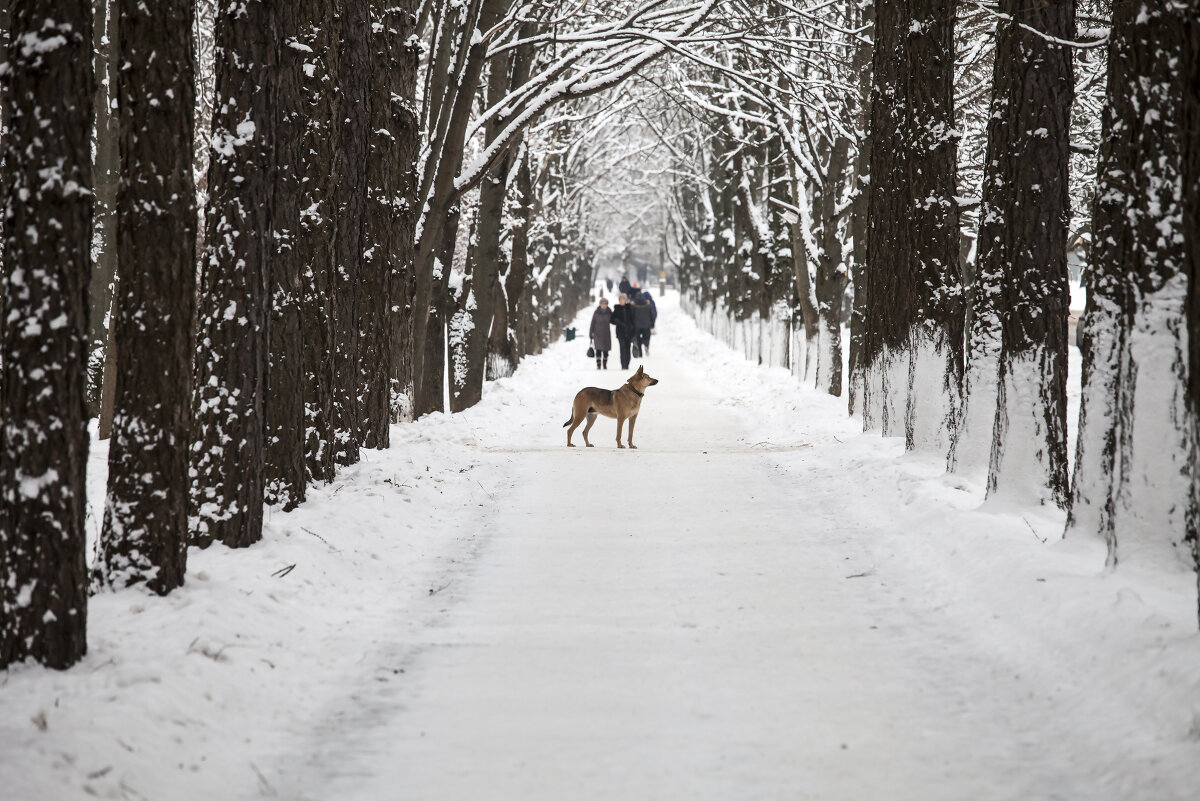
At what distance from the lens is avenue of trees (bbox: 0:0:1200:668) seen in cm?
442

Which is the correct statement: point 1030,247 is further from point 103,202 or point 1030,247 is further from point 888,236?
point 103,202

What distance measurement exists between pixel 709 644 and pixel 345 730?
194 cm

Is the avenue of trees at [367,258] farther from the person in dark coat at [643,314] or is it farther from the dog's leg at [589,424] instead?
the person in dark coat at [643,314]

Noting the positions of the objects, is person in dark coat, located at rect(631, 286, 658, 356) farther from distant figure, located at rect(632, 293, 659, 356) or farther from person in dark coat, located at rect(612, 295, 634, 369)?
person in dark coat, located at rect(612, 295, 634, 369)

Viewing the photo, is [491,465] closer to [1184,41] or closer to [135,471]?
[135,471]

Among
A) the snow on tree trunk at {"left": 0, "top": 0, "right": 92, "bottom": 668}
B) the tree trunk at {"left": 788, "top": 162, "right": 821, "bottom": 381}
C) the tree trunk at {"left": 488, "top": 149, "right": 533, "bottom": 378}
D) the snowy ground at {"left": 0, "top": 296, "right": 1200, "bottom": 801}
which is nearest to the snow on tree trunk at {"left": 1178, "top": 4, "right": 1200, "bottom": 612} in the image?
the snowy ground at {"left": 0, "top": 296, "right": 1200, "bottom": 801}

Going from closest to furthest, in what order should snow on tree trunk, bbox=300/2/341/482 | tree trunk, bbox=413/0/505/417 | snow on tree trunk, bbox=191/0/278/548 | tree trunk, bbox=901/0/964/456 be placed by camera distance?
snow on tree trunk, bbox=191/0/278/548
snow on tree trunk, bbox=300/2/341/482
tree trunk, bbox=901/0/964/456
tree trunk, bbox=413/0/505/417

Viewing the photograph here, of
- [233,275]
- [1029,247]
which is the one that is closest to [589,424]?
[1029,247]

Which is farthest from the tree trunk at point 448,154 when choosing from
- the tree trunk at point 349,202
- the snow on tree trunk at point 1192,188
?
the snow on tree trunk at point 1192,188

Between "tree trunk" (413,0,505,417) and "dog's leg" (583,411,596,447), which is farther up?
"tree trunk" (413,0,505,417)

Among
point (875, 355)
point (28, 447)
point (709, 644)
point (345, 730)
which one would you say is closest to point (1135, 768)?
point (709, 644)

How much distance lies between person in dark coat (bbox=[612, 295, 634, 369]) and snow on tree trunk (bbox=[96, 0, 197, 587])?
21.7m

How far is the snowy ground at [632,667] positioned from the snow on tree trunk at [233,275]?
0.43m

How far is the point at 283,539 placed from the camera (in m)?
7.02
